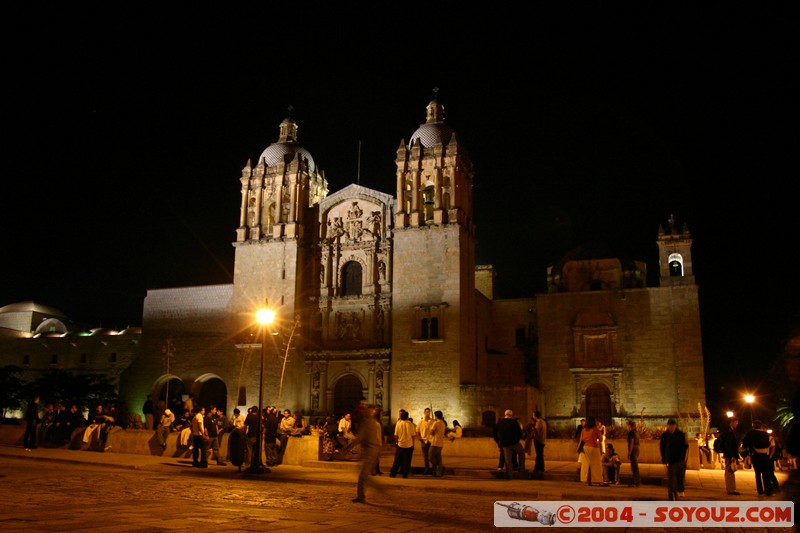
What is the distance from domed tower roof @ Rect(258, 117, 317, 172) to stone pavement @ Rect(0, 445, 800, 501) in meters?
22.0

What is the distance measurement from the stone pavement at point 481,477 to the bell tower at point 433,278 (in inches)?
487

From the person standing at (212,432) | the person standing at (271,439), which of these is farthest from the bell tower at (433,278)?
the person standing at (212,432)

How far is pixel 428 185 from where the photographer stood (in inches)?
1469

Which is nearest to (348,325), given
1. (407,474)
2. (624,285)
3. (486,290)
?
(486,290)

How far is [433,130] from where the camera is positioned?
38250 mm

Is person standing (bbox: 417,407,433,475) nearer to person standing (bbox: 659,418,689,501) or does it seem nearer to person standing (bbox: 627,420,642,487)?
person standing (bbox: 627,420,642,487)

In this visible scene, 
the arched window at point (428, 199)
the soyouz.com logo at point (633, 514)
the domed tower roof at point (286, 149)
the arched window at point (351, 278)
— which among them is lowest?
the soyouz.com logo at point (633, 514)

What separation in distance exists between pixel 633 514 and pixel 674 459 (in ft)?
10.7

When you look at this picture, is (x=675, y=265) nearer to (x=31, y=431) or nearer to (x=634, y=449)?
(x=634, y=449)

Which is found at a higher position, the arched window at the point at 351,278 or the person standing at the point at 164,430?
the arched window at the point at 351,278

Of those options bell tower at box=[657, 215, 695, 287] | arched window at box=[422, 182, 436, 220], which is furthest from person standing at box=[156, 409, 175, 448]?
bell tower at box=[657, 215, 695, 287]

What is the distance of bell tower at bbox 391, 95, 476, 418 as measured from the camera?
34.3m

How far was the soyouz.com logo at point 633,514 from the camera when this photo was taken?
29.9 ft

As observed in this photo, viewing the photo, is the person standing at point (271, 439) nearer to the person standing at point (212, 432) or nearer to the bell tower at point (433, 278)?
the person standing at point (212, 432)
